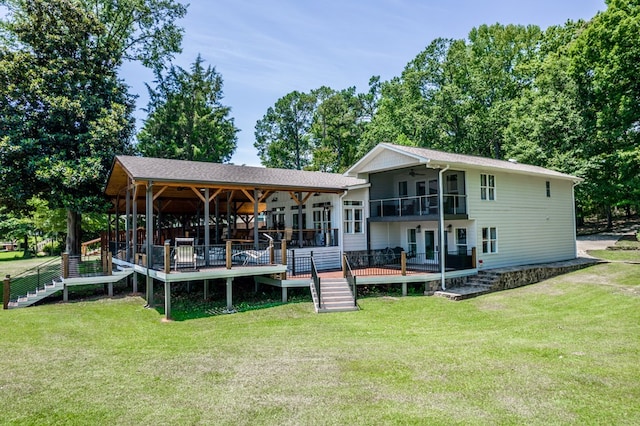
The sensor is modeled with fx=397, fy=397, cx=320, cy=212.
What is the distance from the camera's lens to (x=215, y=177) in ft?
49.3

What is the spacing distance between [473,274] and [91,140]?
20.2 meters

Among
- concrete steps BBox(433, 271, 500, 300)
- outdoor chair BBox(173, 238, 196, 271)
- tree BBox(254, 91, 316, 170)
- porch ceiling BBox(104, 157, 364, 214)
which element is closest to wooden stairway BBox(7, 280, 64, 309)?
porch ceiling BBox(104, 157, 364, 214)

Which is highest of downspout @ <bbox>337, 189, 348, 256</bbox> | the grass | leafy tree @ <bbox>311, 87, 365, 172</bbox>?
leafy tree @ <bbox>311, 87, 365, 172</bbox>

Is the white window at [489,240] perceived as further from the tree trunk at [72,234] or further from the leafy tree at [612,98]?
the tree trunk at [72,234]

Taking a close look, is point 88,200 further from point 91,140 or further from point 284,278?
point 284,278

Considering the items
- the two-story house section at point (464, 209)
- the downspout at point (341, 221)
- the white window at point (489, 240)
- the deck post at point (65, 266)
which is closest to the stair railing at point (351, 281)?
the downspout at point (341, 221)

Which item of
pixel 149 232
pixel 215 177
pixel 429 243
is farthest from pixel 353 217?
pixel 149 232

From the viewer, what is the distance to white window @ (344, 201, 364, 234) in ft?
62.9

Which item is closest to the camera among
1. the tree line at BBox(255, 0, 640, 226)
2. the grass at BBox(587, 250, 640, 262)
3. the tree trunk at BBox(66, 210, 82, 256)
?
the grass at BBox(587, 250, 640, 262)

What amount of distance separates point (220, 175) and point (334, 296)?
21.2 ft

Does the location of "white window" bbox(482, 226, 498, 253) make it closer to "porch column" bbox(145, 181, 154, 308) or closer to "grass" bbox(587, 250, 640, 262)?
"grass" bbox(587, 250, 640, 262)

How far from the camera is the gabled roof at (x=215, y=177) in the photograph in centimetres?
1387

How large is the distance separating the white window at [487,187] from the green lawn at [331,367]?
641 centimetres

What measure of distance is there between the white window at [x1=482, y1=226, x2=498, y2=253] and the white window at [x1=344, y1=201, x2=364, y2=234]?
5587 millimetres
